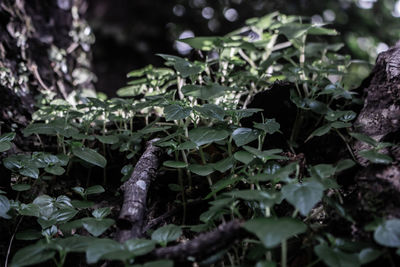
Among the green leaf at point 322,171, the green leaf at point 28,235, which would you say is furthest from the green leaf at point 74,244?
the green leaf at point 322,171

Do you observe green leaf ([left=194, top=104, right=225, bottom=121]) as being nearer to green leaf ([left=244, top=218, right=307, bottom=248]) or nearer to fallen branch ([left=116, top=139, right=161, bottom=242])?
fallen branch ([left=116, top=139, right=161, bottom=242])

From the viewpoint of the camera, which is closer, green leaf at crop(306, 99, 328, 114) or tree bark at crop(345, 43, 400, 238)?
tree bark at crop(345, 43, 400, 238)

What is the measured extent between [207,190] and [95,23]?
5.28 m

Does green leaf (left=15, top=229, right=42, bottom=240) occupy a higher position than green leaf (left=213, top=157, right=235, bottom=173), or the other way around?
green leaf (left=213, top=157, right=235, bottom=173)

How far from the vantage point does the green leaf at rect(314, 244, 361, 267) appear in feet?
2.34

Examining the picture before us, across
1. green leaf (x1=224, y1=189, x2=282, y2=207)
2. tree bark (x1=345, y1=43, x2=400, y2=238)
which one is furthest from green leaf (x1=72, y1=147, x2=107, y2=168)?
tree bark (x1=345, y1=43, x2=400, y2=238)

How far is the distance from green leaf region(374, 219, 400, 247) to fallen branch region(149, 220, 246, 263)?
0.33 metres

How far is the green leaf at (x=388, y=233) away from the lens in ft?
2.36

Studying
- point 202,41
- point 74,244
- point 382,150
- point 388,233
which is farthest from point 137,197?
point 202,41

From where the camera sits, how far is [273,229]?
2.34 feet

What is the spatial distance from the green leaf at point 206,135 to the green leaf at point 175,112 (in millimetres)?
86

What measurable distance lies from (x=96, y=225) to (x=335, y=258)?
665 mm

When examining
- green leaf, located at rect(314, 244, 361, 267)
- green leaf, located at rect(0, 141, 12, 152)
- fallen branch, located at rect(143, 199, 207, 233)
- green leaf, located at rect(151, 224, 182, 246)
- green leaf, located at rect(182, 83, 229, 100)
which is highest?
green leaf, located at rect(182, 83, 229, 100)

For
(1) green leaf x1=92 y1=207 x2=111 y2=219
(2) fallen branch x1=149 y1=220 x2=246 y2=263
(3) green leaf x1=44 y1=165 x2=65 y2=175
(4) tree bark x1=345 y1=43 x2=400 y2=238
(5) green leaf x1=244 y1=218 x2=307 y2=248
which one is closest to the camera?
(5) green leaf x1=244 y1=218 x2=307 y2=248
